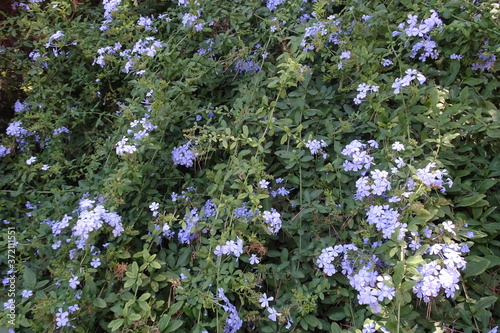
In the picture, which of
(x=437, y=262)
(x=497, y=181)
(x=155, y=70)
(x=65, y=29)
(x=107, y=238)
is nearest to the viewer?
(x=437, y=262)

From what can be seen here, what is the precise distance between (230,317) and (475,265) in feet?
2.93

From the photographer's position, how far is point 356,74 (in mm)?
1932

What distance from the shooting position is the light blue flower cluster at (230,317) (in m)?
1.46

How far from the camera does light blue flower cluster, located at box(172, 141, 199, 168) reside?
1.96m

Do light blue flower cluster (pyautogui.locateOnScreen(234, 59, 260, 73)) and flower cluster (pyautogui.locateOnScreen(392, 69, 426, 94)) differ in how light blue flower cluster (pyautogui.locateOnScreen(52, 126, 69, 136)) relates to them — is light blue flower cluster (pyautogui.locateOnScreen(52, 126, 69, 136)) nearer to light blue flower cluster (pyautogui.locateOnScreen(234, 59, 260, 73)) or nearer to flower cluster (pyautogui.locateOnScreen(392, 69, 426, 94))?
light blue flower cluster (pyautogui.locateOnScreen(234, 59, 260, 73))

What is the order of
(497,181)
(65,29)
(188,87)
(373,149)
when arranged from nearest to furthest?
(497,181) < (373,149) < (188,87) < (65,29)

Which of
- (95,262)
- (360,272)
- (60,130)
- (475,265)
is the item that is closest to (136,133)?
(95,262)

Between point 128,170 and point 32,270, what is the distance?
64 cm

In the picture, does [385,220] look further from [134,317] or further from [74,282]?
[74,282]

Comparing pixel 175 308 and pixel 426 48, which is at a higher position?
pixel 426 48

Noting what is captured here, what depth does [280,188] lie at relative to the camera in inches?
72.6

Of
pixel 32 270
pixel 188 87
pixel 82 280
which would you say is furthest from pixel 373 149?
pixel 32 270

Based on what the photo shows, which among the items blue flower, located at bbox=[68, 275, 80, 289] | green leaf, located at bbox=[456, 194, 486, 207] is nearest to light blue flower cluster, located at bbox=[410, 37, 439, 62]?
green leaf, located at bbox=[456, 194, 486, 207]

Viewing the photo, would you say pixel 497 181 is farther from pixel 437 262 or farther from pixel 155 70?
pixel 155 70
